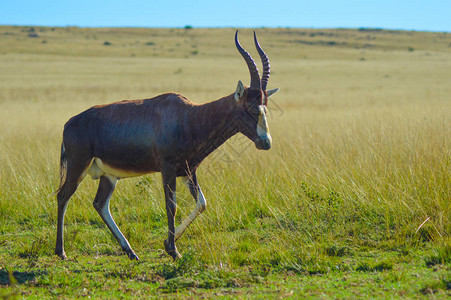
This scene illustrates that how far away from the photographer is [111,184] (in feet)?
22.9

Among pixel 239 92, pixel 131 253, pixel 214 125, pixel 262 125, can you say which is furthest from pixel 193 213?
pixel 239 92

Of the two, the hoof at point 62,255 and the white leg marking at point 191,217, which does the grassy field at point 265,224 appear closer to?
the hoof at point 62,255

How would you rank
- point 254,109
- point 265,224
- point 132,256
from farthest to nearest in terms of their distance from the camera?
1. point 265,224
2. point 132,256
3. point 254,109

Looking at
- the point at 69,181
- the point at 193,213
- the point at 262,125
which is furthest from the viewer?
the point at 69,181

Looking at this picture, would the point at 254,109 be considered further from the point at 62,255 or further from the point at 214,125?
the point at 62,255

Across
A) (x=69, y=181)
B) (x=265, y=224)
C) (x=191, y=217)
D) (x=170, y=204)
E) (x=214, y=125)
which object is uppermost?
(x=214, y=125)

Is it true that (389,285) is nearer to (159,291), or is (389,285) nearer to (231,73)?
(159,291)

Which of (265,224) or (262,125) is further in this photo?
(265,224)

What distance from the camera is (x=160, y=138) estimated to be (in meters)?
6.35

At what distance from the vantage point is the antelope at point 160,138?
6.22 m

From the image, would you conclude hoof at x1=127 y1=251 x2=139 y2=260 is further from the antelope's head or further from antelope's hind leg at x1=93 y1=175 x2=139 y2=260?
the antelope's head

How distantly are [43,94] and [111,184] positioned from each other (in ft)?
83.6

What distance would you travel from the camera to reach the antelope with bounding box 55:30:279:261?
622cm

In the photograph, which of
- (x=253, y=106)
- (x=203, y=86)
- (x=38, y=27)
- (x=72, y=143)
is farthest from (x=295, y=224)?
(x=38, y=27)
